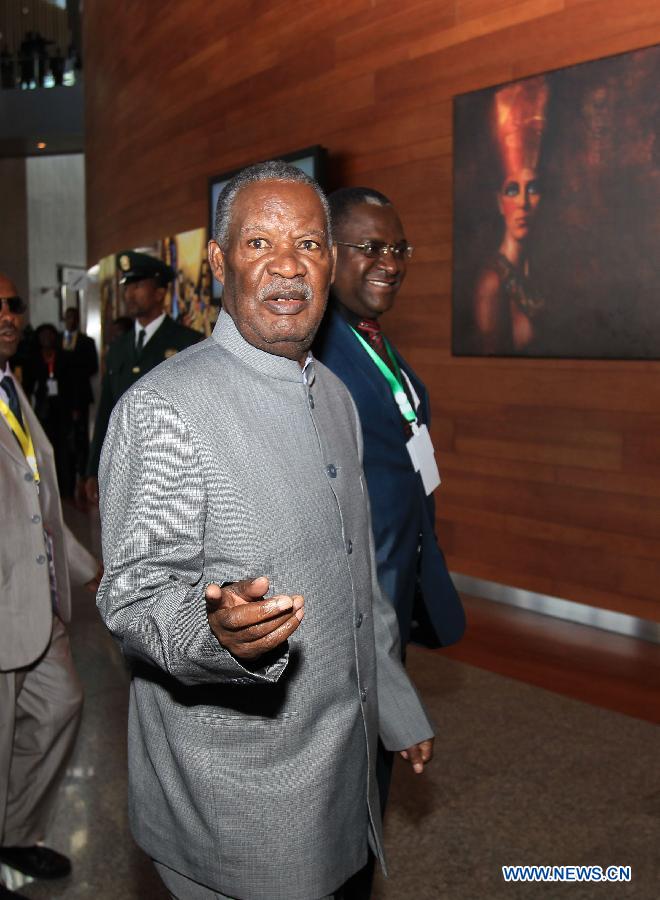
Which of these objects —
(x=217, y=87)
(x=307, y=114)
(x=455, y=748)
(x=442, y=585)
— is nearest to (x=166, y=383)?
(x=442, y=585)

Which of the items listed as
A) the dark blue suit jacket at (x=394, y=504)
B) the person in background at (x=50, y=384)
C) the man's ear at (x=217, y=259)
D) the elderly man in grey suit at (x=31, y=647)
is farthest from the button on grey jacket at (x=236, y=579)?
the person in background at (x=50, y=384)

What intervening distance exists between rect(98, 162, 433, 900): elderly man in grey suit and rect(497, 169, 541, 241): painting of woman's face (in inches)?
162

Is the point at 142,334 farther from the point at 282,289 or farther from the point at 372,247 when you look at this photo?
the point at 282,289

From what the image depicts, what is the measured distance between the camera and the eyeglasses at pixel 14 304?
10.2 ft

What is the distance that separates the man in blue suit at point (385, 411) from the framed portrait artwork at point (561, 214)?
2.64 m

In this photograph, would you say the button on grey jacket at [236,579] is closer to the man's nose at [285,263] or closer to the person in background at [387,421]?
the man's nose at [285,263]

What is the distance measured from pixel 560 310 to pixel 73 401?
6706 millimetres

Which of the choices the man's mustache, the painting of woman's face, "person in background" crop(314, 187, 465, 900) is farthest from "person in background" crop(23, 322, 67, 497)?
the man's mustache

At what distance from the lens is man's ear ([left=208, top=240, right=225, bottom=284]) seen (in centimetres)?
172

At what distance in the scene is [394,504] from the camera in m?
2.53

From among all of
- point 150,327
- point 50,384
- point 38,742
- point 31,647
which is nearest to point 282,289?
point 31,647

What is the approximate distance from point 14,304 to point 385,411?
136 cm

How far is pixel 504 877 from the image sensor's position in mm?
2816

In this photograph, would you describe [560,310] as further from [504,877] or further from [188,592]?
[188,592]
